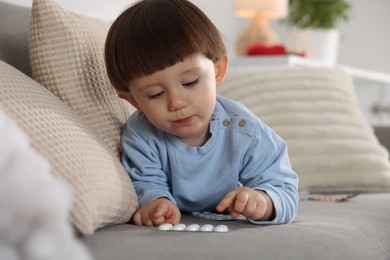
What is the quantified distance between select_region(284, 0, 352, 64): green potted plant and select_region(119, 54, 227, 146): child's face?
97.5 inches

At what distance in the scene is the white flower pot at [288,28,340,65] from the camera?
3965 mm

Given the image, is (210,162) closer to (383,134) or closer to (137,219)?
(137,219)

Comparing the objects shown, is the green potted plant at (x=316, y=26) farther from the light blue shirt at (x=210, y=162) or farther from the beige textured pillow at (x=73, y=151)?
the beige textured pillow at (x=73, y=151)

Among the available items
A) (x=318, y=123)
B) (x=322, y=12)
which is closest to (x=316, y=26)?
(x=322, y=12)

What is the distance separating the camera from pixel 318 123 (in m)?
2.24

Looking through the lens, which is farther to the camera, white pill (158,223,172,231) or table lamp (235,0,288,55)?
table lamp (235,0,288,55)

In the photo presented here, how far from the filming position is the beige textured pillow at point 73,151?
3.66 ft

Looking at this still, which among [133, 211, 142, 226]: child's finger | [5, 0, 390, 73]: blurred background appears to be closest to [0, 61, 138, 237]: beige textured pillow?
[133, 211, 142, 226]: child's finger

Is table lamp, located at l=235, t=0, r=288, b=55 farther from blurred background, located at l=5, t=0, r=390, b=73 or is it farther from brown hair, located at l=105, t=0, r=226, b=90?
brown hair, located at l=105, t=0, r=226, b=90

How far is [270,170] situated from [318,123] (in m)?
0.78

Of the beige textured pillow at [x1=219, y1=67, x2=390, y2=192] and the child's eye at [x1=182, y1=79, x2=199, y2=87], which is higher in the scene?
the child's eye at [x1=182, y1=79, x2=199, y2=87]

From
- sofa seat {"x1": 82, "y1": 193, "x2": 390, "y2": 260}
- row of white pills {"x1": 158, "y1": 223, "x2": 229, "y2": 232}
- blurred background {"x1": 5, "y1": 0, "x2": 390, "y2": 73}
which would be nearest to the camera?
sofa seat {"x1": 82, "y1": 193, "x2": 390, "y2": 260}

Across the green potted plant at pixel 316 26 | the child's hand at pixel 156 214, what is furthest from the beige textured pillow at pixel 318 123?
the green potted plant at pixel 316 26

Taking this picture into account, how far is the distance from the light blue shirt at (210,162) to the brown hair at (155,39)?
5.5 inches
